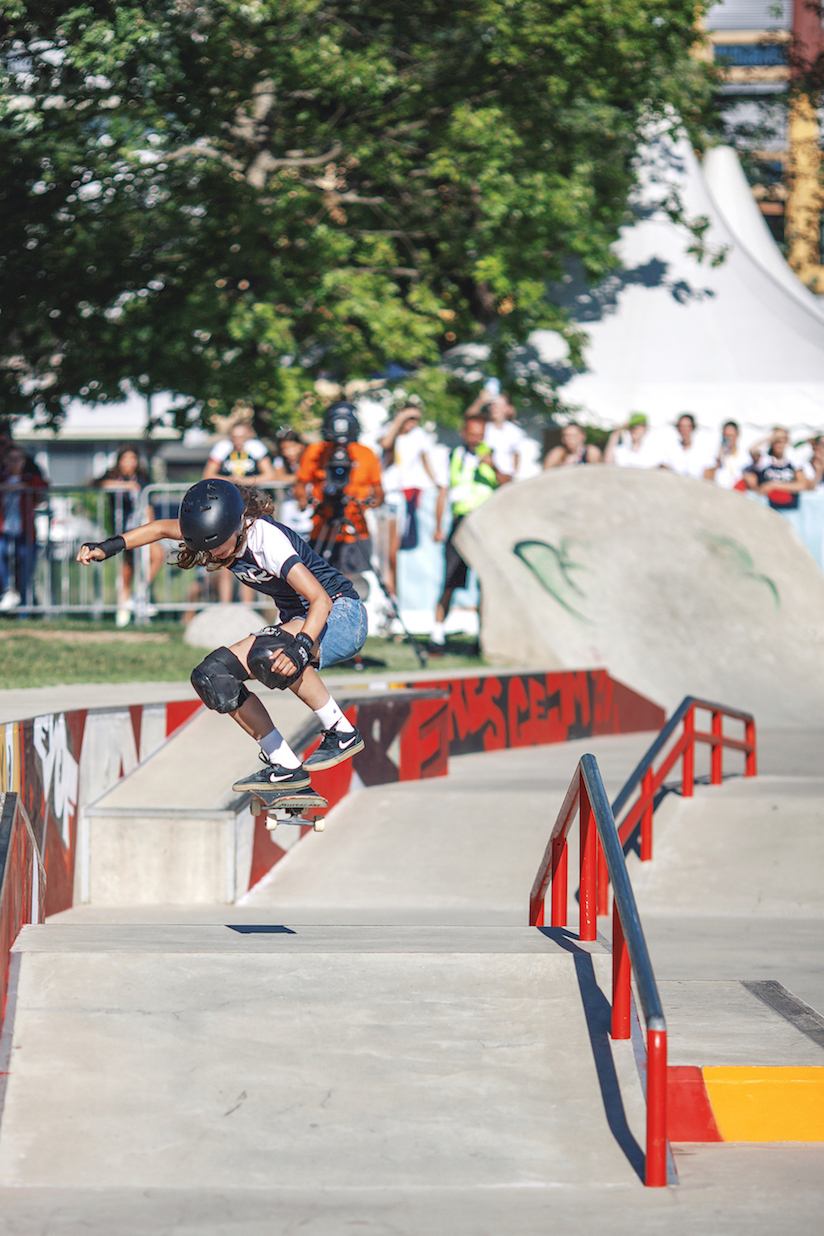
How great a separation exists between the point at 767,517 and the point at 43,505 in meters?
8.12

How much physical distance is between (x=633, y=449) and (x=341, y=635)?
11.0 meters

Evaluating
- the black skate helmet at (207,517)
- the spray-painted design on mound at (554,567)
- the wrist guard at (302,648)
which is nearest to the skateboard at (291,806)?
the wrist guard at (302,648)

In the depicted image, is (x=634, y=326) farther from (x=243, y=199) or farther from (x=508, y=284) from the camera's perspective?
(x=243, y=199)

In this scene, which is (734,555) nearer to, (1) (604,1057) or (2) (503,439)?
(2) (503,439)

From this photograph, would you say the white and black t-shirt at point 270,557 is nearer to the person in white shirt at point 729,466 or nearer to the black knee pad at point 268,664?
the black knee pad at point 268,664

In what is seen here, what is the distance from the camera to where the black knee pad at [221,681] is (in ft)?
18.8

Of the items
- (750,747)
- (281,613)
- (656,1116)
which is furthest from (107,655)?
(656,1116)

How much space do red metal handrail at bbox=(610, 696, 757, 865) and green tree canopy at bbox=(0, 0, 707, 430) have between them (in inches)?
306

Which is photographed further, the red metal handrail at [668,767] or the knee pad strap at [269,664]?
the red metal handrail at [668,767]

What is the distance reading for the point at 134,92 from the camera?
13.6 m

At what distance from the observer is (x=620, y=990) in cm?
456

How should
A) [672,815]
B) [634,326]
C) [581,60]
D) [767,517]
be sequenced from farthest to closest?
[634,326] → [581,60] → [767,517] → [672,815]

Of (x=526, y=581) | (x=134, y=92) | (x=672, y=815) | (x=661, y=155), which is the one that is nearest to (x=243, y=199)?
(x=134, y=92)

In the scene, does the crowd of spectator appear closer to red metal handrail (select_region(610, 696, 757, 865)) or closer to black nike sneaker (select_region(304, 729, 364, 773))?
red metal handrail (select_region(610, 696, 757, 865))
